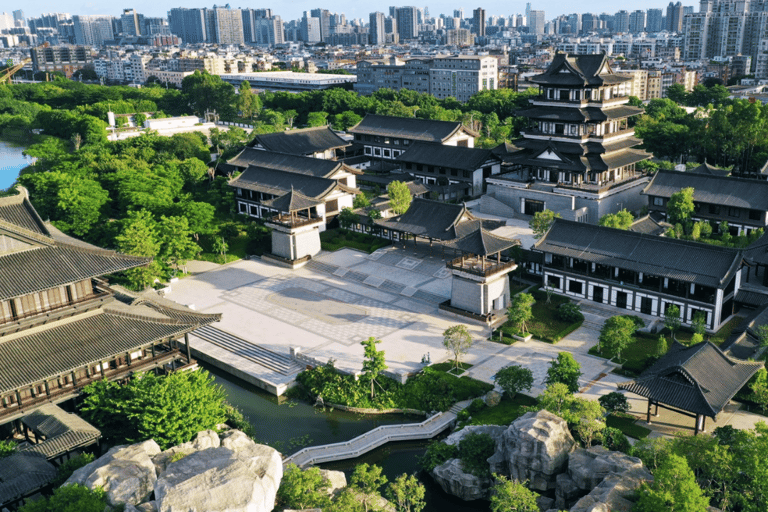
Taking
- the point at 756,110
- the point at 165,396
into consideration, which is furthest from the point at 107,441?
the point at 756,110

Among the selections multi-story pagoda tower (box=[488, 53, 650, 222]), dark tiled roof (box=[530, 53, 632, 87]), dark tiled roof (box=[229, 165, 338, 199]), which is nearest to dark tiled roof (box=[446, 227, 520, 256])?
multi-story pagoda tower (box=[488, 53, 650, 222])

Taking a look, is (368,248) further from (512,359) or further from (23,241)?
(23,241)

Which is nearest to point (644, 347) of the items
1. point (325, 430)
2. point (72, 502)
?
point (325, 430)

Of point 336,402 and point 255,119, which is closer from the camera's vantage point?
point 336,402

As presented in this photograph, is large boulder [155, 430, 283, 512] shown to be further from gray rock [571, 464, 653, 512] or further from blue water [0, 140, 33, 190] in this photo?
blue water [0, 140, 33, 190]

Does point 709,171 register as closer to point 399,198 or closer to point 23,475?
point 399,198

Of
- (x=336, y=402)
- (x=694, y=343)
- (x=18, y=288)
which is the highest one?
(x=18, y=288)
